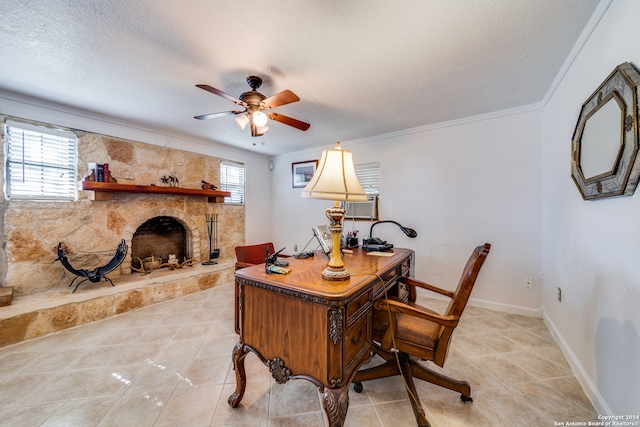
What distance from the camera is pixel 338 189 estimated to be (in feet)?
4.07

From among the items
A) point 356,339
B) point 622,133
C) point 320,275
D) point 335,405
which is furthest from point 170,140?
point 622,133

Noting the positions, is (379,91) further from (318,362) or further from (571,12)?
Result: (318,362)

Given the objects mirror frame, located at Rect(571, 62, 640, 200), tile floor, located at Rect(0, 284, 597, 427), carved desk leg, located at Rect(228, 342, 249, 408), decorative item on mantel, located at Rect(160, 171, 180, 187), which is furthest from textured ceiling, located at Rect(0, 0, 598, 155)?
tile floor, located at Rect(0, 284, 597, 427)

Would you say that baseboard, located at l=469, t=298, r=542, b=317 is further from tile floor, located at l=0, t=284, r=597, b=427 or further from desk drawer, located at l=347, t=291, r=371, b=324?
desk drawer, located at l=347, t=291, r=371, b=324

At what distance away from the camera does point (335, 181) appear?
4.12 ft

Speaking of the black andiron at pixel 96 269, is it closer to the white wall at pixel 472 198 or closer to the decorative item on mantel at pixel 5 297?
the decorative item on mantel at pixel 5 297

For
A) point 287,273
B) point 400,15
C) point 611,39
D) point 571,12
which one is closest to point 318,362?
point 287,273

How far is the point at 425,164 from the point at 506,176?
919 mm

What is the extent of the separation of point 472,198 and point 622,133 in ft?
6.12

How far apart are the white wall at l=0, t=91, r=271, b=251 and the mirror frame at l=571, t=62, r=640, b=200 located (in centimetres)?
443

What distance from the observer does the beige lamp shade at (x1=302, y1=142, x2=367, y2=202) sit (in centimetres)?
123

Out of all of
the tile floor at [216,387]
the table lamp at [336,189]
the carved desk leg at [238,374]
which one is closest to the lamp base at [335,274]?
the table lamp at [336,189]

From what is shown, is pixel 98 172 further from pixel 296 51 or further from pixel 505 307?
pixel 505 307

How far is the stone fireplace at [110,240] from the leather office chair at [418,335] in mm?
2872
